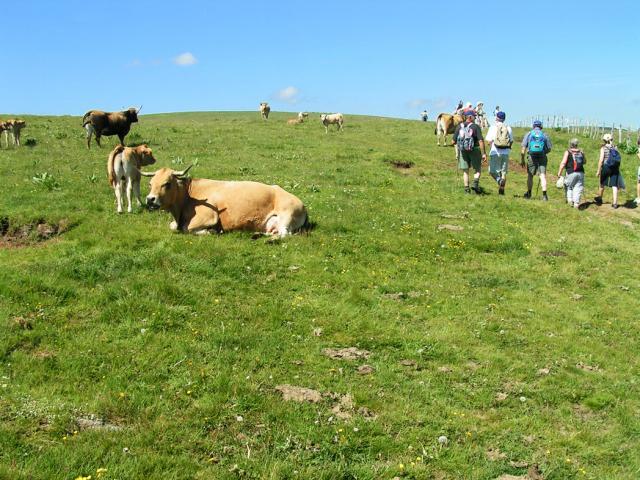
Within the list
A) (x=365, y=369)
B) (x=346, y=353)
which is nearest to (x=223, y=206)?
(x=346, y=353)

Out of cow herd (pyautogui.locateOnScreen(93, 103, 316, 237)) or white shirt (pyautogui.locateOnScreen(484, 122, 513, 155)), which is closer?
cow herd (pyautogui.locateOnScreen(93, 103, 316, 237))

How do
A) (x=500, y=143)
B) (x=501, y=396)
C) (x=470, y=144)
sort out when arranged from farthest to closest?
(x=500, y=143)
(x=470, y=144)
(x=501, y=396)

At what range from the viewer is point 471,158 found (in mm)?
18812

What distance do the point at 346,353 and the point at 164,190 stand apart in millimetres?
6094

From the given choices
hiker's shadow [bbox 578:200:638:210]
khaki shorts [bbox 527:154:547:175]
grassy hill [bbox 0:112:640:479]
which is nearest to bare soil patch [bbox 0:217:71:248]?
grassy hill [bbox 0:112:640:479]

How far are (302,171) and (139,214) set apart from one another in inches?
345

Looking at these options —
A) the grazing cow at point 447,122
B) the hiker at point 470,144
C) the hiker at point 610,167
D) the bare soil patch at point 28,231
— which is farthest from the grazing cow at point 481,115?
the bare soil patch at point 28,231

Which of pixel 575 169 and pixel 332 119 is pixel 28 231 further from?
pixel 332 119

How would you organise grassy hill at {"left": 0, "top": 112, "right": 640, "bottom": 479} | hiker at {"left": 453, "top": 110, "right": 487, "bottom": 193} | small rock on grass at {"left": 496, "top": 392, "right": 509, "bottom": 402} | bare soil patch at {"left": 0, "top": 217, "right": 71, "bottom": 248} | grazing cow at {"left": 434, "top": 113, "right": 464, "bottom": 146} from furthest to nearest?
grazing cow at {"left": 434, "top": 113, "right": 464, "bottom": 146}, hiker at {"left": 453, "top": 110, "right": 487, "bottom": 193}, bare soil patch at {"left": 0, "top": 217, "right": 71, "bottom": 248}, small rock on grass at {"left": 496, "top": 392, "right": 509, "bottom": 402}, grassy hill at {"left": 0, "top": 112, "right": 640, "bottom": 479}

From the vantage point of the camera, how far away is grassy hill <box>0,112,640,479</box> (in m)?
5.69

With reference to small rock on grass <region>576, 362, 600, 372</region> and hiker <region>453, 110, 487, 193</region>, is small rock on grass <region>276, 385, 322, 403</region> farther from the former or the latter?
hiker <region>453, 110, 487, 193</region>

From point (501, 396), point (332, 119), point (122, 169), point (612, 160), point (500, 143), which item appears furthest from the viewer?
point (332, 119)

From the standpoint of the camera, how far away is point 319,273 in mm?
10609

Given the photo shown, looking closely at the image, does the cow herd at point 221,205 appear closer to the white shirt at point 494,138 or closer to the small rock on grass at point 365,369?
the small rock on grass at point 365,369
